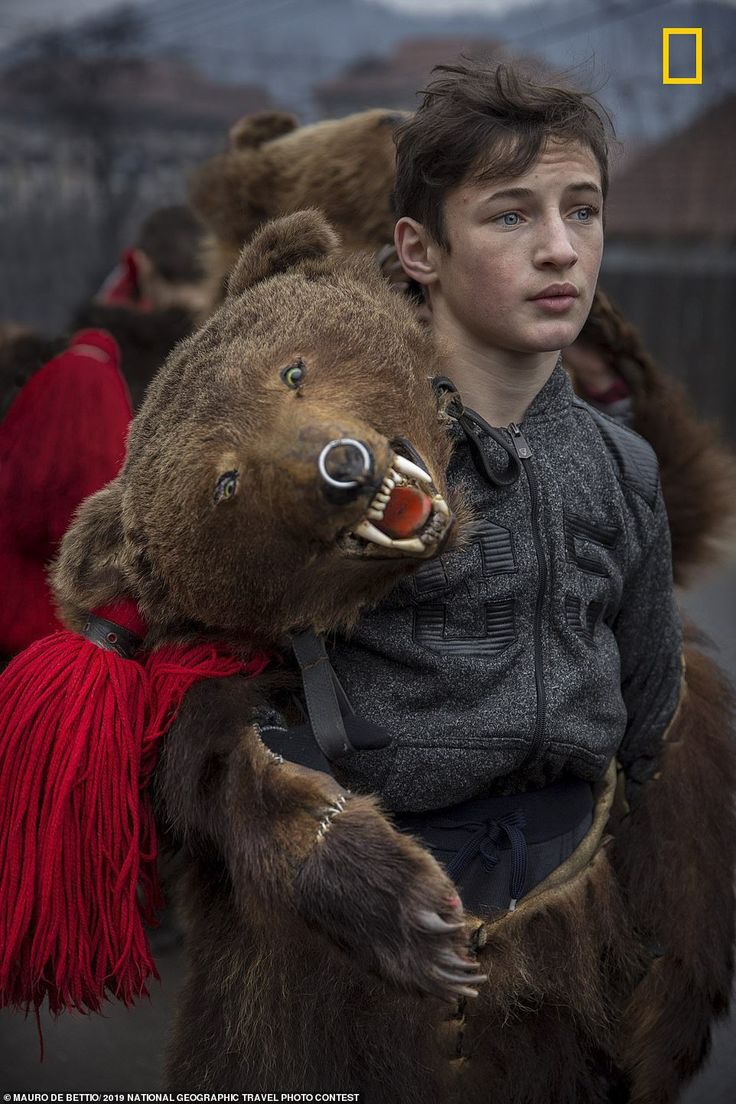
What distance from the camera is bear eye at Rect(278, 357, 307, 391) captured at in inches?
62.0

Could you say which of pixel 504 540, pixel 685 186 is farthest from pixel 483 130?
pixel 685 186

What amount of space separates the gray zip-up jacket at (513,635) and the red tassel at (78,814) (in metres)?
0.27

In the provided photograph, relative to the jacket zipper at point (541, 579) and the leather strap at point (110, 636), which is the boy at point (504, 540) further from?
the leather strap at point (110, 636)

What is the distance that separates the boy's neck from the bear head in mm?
147

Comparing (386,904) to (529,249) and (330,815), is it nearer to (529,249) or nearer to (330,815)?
(330,815)

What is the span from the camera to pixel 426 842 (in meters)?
1.82

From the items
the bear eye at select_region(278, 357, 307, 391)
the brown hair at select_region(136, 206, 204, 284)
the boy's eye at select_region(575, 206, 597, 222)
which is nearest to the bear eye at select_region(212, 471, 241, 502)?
the bear eye at select_region(278, 357, 307, 391)

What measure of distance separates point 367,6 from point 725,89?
368 inches

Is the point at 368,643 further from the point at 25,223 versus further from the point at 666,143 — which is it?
the point at 25,223

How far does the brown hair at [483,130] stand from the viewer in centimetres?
176

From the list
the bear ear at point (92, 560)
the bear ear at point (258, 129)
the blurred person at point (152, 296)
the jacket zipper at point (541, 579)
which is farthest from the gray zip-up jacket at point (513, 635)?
the blurred person at point (152, 296)

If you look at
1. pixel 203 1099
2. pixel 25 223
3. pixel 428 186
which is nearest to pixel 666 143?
pixel 25 223

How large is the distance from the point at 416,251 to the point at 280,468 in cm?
56

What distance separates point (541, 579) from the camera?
1.81 m
